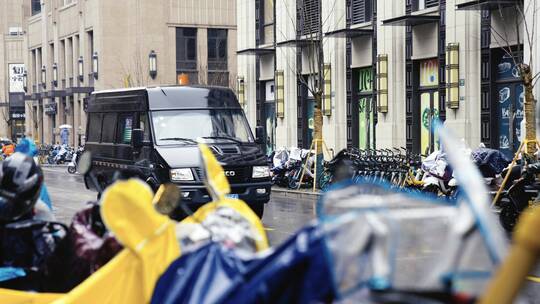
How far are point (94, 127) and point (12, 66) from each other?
72.5m

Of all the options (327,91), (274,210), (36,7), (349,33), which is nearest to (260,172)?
(274,210)

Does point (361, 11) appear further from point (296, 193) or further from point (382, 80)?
point (296, 193)

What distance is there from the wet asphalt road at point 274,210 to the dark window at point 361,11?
890 cm

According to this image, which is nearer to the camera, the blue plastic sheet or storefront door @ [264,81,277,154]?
the blue plastic sheet

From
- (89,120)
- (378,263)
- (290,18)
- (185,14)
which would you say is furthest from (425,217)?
(185,14)

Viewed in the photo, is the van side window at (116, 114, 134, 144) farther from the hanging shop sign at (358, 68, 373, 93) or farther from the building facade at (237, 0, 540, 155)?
the hanging shop sign at (358, 68, 373, 93)

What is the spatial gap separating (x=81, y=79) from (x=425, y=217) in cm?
6549

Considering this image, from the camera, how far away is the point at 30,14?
89438 millimetres

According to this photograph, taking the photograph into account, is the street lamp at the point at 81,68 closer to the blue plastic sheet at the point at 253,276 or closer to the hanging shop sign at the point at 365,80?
the hanging shop sign at the point at 365,80


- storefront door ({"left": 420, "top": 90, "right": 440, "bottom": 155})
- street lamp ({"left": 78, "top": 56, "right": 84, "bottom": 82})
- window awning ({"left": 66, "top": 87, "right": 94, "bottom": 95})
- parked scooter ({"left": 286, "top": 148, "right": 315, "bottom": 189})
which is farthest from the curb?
street lamp ({"left": 78, "top": 56, "right": 84, "bottom": 82})

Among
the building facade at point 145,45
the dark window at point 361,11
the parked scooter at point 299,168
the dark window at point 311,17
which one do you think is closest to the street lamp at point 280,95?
the dark window at point 311,17

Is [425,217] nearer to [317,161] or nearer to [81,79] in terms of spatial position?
[317,161]

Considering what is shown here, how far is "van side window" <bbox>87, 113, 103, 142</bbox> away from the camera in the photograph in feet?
68.0

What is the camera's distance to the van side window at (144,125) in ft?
59.2
